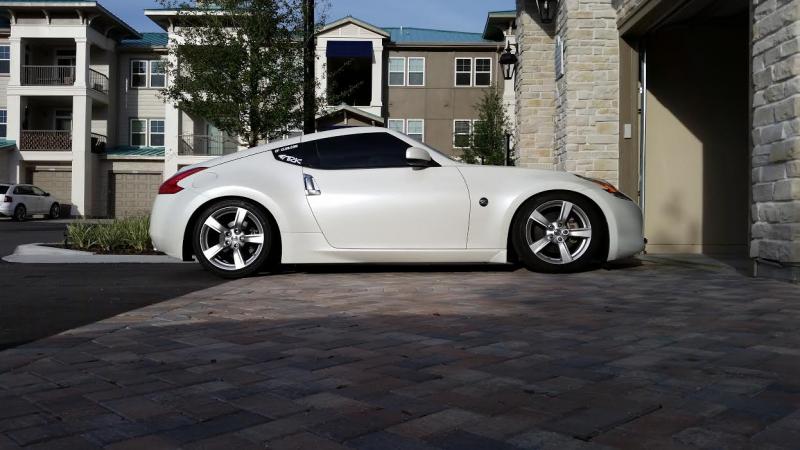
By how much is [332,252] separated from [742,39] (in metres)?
6.76

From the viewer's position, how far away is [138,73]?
127ft

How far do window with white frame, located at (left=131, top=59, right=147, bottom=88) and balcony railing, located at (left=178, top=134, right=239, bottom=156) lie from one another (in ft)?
16.0

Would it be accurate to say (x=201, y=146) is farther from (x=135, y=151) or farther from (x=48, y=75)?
(x=48, y=75)

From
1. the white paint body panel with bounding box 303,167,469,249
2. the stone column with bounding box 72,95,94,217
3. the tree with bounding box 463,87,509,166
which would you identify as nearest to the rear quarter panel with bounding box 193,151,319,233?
the white paint body panel with bounding box 303,167,469,249

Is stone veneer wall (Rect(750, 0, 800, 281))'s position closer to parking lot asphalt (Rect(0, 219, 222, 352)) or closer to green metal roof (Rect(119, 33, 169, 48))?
parking lot asphalt (Rect(0, 219, 222, 352))

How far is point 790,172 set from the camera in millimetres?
5605

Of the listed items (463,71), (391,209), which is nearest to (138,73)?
(463,71)

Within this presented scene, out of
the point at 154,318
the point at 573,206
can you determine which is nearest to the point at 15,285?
the point at 154,318

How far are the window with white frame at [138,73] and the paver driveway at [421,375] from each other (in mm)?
36566

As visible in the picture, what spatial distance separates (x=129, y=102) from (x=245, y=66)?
95.2 feet

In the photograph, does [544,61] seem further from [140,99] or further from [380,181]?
[140,99]

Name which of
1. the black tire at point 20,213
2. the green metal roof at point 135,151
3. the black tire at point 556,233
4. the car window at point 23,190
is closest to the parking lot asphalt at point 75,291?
the black tire at point 556,233

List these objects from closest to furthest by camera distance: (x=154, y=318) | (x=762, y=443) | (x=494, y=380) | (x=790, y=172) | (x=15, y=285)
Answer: (x=762, y=443) < (x=494, y=380) < (x=154, y=318) < (x=790, y=172) < (x=15, y=285)

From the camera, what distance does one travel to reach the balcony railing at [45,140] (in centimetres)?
3616
